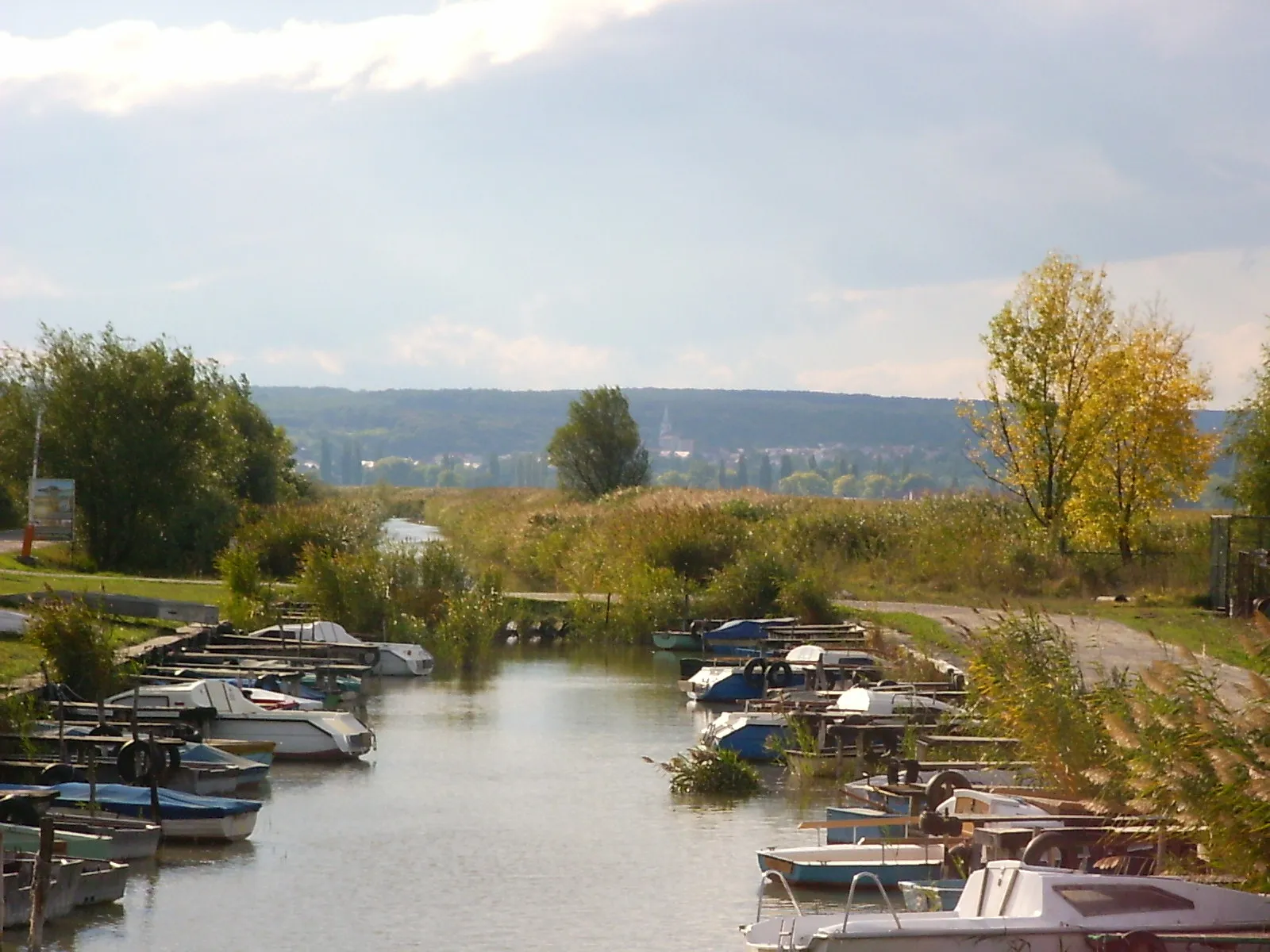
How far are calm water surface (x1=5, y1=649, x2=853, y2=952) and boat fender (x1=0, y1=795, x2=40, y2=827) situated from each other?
4.33ft

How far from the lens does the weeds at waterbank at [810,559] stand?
52.1 m

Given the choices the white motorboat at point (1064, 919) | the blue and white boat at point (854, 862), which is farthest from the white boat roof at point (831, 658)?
the white motorboat at point (1064, 919)

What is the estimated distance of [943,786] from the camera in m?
20.9

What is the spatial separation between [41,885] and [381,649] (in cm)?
2635

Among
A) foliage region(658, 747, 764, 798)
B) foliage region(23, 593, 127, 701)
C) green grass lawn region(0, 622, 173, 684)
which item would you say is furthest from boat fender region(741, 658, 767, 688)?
foliage region(23, 593, 127, 701)

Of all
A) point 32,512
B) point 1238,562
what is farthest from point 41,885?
point 32,512

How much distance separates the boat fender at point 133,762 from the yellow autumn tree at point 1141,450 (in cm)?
3631

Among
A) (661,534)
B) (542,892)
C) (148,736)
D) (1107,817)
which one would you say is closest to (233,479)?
(661,534)

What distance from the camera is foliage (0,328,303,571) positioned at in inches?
2299

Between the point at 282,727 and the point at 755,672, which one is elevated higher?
the point at 755,672

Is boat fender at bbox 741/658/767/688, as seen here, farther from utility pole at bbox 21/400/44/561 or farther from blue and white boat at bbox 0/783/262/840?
utility pole at bbox 21/400/44/561

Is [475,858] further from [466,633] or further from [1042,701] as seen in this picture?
[466,633]

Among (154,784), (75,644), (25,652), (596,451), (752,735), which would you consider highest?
(596,451)

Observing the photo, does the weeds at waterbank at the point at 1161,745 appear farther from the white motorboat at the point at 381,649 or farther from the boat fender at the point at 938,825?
the white motorboat at the point at 381,649
